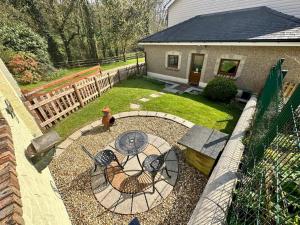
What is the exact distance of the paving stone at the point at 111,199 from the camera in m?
3.38

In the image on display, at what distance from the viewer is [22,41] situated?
43.1 feet

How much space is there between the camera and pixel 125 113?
678cm

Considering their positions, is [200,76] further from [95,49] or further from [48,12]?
[48,12]

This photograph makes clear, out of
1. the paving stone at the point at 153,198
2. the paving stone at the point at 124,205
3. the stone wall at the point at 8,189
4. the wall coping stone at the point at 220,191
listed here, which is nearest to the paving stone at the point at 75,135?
the paving stone at the point at 124,205

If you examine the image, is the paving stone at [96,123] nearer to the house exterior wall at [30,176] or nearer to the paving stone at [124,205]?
the house exterior wall at [30,176]

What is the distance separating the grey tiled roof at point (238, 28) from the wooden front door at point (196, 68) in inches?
50.5

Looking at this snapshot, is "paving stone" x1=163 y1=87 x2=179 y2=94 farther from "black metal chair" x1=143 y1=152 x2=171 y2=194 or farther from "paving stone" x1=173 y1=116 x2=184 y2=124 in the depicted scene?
"black metal chair" x1=143 y1=152 x2=171 y2=194

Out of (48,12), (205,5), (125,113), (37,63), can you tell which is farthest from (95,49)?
(125,113)

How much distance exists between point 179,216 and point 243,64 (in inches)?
342

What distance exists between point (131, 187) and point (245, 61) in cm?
887

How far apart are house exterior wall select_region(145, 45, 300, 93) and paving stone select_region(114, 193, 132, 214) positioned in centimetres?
889

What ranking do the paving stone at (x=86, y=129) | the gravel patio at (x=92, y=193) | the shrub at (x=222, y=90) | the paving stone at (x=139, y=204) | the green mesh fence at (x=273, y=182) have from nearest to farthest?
the green mesh fence at (x=273, y=182) → the gravel patio at (x=92, y=193) → the paving stone at (x=139, y=204) → the paving stone at (x=86, y=129) → the shrub at (x=222, y=90)

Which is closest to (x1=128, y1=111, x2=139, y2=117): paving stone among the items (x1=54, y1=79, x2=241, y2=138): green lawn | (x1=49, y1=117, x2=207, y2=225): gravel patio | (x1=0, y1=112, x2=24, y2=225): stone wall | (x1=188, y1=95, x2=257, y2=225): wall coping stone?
(x1=54, y1=79, x2=241, y2=138): green lawn

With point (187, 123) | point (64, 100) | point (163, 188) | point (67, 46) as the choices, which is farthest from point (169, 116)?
point (67, 46)
